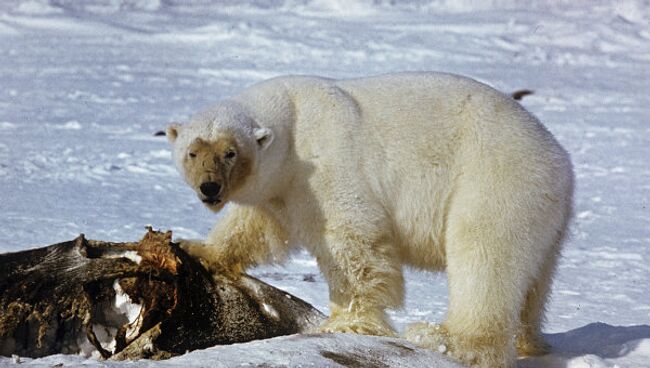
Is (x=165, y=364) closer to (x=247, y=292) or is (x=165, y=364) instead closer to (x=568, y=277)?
(x=247, y=292)

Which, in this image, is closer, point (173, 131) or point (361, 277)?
point (361, 277)

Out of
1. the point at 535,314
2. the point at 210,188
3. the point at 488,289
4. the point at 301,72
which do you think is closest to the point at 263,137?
the point at 210,188

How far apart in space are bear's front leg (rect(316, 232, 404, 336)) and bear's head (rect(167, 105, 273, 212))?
48cm

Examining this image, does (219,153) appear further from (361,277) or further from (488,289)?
(488,289)

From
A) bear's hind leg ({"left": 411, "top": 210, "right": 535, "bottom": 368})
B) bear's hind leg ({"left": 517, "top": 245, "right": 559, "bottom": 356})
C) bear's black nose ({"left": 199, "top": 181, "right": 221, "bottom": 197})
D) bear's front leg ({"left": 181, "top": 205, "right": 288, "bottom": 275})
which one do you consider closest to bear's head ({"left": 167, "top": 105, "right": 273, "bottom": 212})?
bear's black nose ({"left": 199, "top": 181, "right": 221, "bottom": 197})

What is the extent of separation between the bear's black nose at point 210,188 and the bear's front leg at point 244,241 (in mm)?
520

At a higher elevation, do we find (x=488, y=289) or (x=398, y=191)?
(x=398, y=191)

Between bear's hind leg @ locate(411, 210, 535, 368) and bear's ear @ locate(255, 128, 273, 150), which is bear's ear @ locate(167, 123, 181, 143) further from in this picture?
bear's hind leg @ locate(411, 210, 535, 368)

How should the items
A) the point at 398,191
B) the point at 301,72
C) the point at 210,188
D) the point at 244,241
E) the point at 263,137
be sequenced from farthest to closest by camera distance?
1. the point at 301,72
2. the point at 244,241
3. the point at 398,191
4. the point at 263,137
5. the point at 210,188

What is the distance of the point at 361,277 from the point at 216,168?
0.79 m

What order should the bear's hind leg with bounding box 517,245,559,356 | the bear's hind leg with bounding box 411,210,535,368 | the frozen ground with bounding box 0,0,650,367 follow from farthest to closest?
the frozen ground with bounding box 0,0,650,367 < the bear's hind leg with bounding box 517,245,559,356 < the bear's hind leg with bounding box 411,210,535,368

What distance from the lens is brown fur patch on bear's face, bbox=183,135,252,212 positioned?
402 cm

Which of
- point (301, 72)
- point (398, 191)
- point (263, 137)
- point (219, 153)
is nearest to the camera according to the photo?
point (219, 153)

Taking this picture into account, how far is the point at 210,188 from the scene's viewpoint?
399cm
